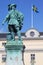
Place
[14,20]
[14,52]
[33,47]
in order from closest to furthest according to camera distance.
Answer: [14,52] → [14,20] → [33,47]

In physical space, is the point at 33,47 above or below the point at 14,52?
below

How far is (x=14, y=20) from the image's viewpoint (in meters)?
19.2

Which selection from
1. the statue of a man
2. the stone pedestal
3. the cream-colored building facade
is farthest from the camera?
the cream-colored building facade

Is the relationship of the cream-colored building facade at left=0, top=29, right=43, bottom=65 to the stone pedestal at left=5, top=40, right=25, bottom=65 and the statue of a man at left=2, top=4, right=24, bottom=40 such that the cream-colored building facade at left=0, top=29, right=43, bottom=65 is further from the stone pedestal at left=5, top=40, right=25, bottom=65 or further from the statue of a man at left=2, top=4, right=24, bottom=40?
the stone pedestal at left=5, top=40, right=25, bottom=65

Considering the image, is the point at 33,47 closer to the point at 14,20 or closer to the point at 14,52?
the point at 14,20

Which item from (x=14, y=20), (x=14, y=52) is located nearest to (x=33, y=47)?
(x=14, y=20)

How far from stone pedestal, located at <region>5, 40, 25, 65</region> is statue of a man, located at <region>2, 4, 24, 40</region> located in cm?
55

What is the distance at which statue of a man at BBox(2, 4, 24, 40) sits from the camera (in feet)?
62.5

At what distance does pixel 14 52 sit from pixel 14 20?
2.06 meters

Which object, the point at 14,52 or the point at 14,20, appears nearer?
the point at 14,52

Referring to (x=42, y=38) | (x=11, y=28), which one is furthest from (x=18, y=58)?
(x=42, y=38)

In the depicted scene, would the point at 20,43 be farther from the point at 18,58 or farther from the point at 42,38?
the point at 42,38

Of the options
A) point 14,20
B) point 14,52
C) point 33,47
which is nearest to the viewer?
point 14,52

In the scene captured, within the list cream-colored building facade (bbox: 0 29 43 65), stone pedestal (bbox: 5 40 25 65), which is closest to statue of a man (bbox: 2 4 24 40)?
stone pedestal (bbox: 5 40 25 65)
